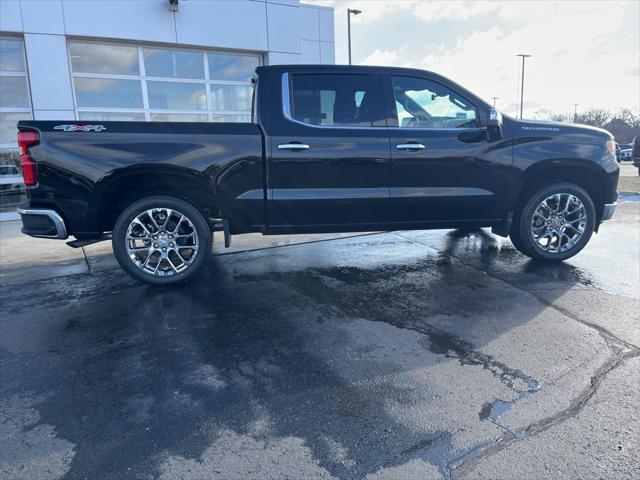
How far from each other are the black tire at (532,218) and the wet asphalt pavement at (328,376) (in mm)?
233

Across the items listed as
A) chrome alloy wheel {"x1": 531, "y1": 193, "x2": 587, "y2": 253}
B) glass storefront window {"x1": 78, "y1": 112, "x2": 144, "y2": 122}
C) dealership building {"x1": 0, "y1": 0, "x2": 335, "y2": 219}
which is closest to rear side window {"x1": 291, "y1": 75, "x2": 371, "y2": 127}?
chrome alloy wheel {"x1": 531, "y1": 193, "x2": 587, "y2": 253}

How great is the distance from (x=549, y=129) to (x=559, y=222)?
40.7 inches

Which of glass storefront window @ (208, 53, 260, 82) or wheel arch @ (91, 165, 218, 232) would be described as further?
glass storefront window @ (208, 53, 260, 82)

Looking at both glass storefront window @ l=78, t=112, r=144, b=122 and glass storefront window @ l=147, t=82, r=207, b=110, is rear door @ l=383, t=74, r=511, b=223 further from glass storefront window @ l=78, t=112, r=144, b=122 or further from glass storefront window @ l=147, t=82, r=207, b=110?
glass storefront window @ l=147, t=82, r=207, b=110

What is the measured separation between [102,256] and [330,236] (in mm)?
3281

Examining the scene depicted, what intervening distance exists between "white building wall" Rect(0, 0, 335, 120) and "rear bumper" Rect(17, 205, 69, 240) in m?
6.07

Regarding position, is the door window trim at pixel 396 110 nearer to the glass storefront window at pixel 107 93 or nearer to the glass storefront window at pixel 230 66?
the glass storefront window at pixel 230 66

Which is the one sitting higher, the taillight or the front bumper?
the taillight

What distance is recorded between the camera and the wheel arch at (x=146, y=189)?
163 inches

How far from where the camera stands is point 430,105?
464 centimetres

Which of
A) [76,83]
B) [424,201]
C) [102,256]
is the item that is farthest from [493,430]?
[76,83]

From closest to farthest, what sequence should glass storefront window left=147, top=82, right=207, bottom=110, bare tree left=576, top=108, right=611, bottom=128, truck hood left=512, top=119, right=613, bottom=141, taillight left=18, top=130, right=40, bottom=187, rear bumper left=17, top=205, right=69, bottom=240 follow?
1. taillight left=18, top=130, right=40, bottom=187
2. rear bumper left=17, top=205, right=69, bottom=240
3. truck hood left=512, top=119, right=613, bottom=141
4. glass storefront window left=147, top=82, right=207, bottom=110
5. bare tree left=576, top=108, right=611, bottom=128

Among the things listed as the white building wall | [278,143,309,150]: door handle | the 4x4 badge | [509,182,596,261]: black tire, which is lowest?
[509,182,596,261]: black tire

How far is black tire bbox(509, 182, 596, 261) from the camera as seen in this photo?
193 inches
